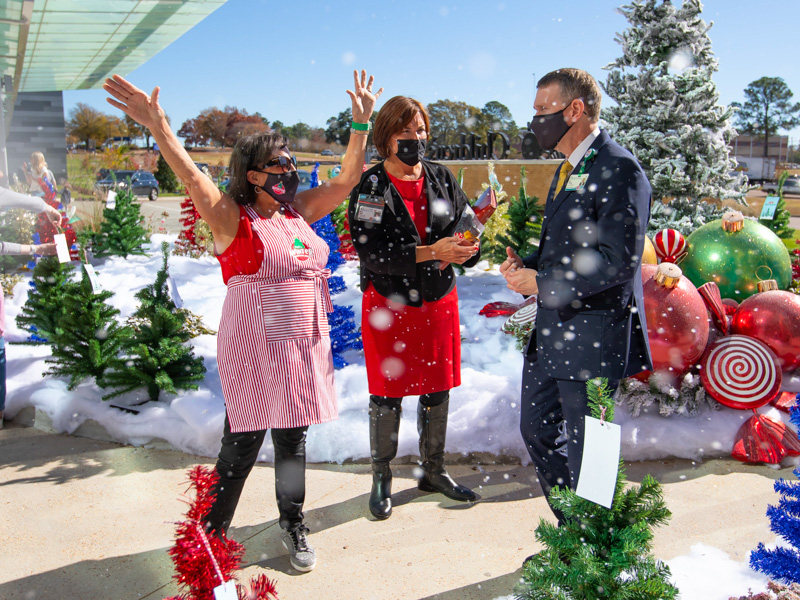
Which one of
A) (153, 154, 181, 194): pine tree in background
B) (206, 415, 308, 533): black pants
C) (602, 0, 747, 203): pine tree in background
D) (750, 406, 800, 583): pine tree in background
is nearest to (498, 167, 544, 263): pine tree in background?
(602, 0, 747, 203): pine tree in background

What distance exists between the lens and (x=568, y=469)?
8.13ft

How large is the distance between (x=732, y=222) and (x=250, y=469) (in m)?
4.00

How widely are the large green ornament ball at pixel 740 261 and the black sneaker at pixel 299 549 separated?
359 cm

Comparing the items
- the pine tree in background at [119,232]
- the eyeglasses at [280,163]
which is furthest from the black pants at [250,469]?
the pine tree in background at [119,232]

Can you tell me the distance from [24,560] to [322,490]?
1413 mm

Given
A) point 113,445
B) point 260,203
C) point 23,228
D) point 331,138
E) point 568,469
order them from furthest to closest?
point 331,138 < point 23,228 < point 113,445 < point 260,203 < point 568,469

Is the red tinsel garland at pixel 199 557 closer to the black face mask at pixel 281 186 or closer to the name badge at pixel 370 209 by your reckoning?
the black face mask at pixel 281 186

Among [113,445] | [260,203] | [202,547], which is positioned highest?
[260,203]

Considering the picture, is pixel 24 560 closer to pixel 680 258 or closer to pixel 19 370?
pixel 19 370

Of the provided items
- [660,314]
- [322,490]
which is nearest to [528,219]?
[660,314]

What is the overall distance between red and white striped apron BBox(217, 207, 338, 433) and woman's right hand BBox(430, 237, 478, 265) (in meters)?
0.64

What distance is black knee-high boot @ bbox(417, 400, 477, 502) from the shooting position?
327cm

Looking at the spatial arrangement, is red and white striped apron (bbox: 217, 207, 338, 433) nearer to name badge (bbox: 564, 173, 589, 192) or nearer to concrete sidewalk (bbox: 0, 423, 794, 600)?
concrete sidewalk (bbox: 0, 423, 794, 600)

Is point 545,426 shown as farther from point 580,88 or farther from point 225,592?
point 225,592
